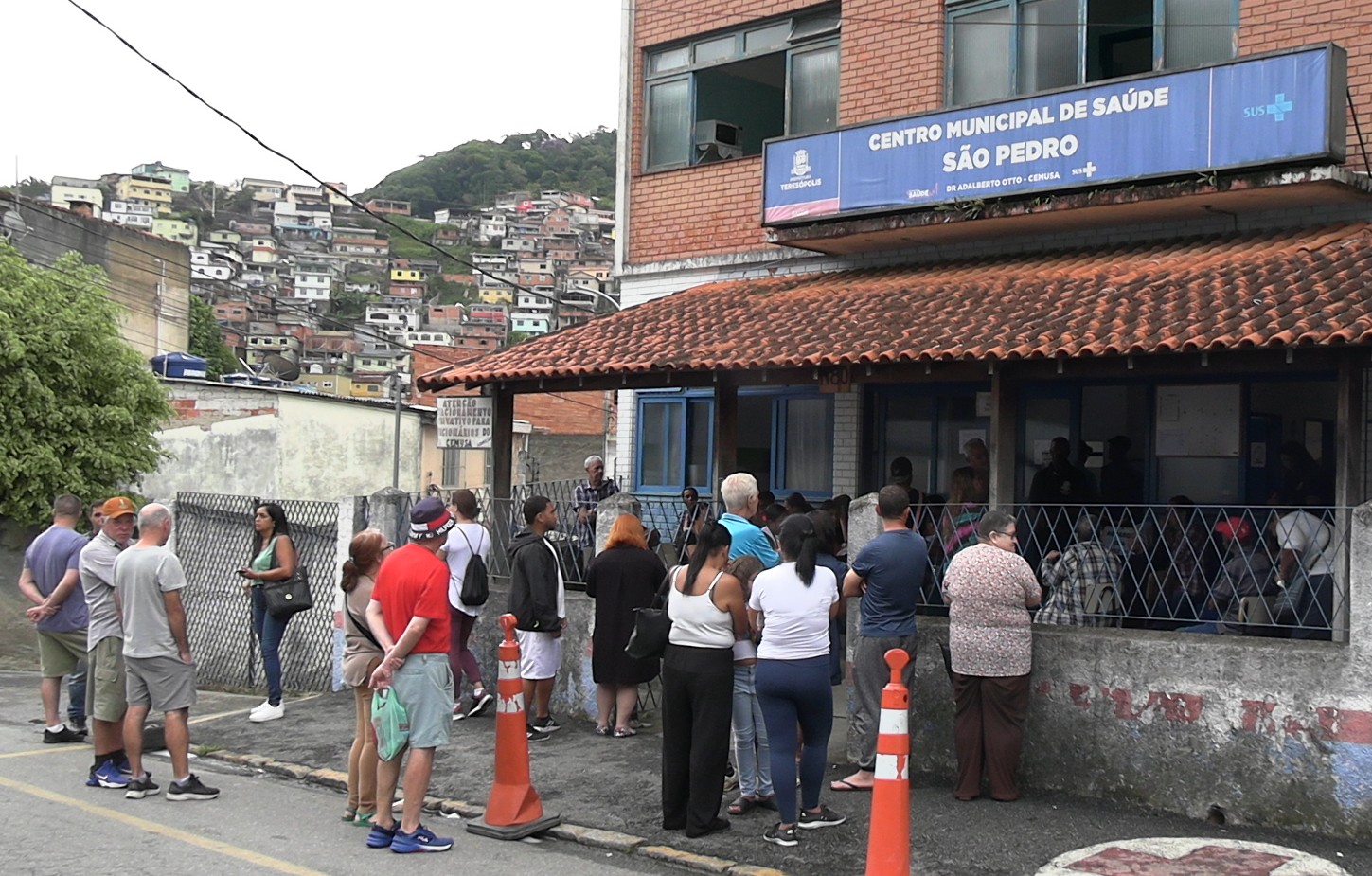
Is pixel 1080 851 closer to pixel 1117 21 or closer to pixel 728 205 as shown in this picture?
pixel 1117 21

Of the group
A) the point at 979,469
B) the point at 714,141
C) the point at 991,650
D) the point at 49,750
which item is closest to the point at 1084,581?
the point at 991,650

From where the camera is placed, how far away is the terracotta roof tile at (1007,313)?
29.5 feet

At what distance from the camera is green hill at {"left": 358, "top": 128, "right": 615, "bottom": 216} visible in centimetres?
18238

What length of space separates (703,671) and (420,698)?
4.90 feet

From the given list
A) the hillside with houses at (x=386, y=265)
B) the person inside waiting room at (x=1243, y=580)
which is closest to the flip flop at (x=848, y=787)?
the person inside waiting room at (x=1243, y=580)

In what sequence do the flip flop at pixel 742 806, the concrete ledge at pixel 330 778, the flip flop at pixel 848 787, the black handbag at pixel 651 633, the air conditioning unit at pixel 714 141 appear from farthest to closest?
the air conditioning unit at pixel 714 141, the concrete ledge at pixel 330 778, the flip flop at pixel 848 787, the flip flop at pixel 742 806, the black handbag at pixel 651 633

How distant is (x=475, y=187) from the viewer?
625ft

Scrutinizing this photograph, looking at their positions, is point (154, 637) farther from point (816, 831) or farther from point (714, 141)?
point (714, 141)

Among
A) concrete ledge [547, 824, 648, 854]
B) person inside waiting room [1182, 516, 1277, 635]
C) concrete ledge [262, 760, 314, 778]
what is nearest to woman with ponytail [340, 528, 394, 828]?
concrete ledge [547, 824, 648, 854]

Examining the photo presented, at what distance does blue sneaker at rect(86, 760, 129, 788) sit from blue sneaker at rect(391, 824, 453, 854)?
2430 mm

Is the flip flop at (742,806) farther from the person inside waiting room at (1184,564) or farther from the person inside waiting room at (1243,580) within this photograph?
the person inside waiting room at (1243,580)

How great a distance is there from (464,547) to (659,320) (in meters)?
3.94

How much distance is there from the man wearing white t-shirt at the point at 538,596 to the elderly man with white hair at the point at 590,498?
6.78 ft

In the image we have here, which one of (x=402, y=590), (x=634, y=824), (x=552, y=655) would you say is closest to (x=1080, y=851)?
(x=634, y=824)
